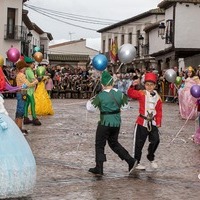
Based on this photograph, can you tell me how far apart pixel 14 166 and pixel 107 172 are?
7.63 ft

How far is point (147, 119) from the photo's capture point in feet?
27.1

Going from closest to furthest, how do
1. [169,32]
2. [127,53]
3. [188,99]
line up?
[127,53], [188,99], [169,32]

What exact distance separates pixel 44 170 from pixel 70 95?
81.5 feet

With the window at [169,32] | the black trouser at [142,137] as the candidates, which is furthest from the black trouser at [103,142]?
the window at [169,32]

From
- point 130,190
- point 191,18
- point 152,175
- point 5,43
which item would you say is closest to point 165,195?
point 130,190

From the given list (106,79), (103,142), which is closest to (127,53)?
(106,79)

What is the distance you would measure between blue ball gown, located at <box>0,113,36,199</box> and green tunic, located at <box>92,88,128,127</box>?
191cm

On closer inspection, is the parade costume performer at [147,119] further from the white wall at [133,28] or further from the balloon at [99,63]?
Result: the white wall at [133,28]

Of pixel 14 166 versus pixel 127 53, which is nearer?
pixel 14 166

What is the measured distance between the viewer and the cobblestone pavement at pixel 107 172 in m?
6.64

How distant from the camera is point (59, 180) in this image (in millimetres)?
7301

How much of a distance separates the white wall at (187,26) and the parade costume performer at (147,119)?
30.4 metres

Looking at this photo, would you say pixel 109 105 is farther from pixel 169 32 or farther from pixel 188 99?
pixel 169 32

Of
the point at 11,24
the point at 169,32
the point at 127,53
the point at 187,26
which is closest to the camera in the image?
the point at 127,53
